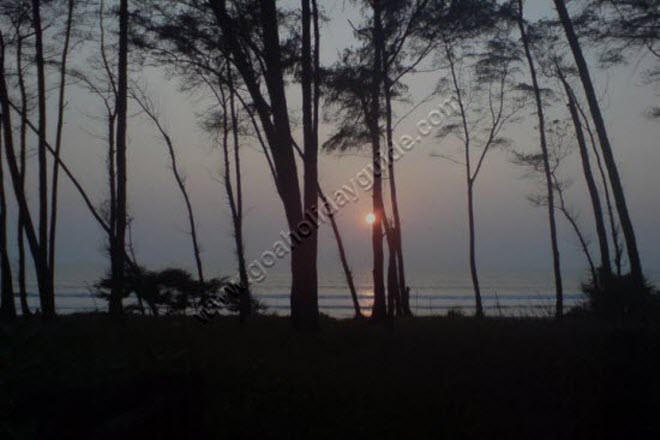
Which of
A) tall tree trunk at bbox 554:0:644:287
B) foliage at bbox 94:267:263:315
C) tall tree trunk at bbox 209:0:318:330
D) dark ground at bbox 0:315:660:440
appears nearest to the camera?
dark ground at bbox 0:315:660:440

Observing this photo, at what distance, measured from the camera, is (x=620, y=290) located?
680 inches

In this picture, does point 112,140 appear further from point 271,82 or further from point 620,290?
point 620,290

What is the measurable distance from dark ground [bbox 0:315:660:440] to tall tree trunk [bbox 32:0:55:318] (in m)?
5.06

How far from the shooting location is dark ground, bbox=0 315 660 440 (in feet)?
20.0

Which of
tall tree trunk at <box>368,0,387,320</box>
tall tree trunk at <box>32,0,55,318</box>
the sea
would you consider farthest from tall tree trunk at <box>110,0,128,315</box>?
the sea

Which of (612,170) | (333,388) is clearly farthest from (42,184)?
(612,170)

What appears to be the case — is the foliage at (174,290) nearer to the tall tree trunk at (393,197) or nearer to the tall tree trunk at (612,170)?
the tall tree trunk at (393,197)

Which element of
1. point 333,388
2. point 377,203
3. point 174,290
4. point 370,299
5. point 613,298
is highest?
point 377,203

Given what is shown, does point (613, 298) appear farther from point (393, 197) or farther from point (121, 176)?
point (121, 176)

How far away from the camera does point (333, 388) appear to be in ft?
23.5

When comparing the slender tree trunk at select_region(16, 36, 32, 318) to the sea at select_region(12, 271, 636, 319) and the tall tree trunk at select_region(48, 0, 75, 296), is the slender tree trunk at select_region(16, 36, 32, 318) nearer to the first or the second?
the tall tree trunk at select_region(48, 0, 75, 296)

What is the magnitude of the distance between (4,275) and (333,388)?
12591mm

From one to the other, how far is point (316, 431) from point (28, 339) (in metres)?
2.92

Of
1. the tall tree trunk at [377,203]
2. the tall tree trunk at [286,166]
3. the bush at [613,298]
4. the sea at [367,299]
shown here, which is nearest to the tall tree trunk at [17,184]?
the tall tree trunk at [286,166]
